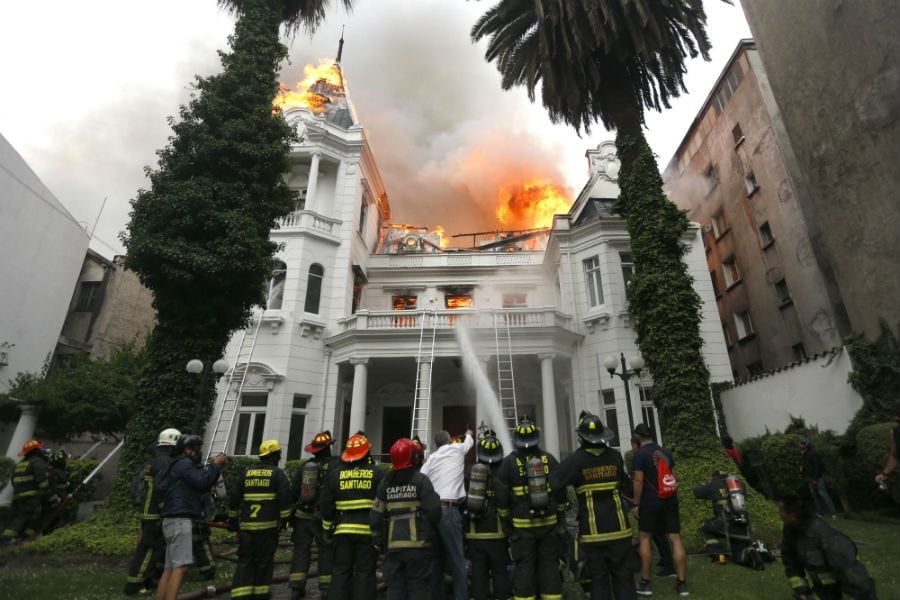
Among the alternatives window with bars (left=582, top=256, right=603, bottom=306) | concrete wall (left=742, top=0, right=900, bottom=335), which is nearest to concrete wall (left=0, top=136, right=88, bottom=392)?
window with bars (left=582, top=256, right=603, bottom=306)

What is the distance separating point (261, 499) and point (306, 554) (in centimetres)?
122

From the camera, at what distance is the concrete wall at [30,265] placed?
21656mm

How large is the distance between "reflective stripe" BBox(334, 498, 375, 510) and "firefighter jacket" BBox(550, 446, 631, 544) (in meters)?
2.09

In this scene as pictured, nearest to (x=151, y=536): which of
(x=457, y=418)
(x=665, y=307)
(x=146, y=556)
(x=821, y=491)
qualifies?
(x=146, y=556)

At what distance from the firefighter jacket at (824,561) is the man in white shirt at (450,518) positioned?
3.53 meters

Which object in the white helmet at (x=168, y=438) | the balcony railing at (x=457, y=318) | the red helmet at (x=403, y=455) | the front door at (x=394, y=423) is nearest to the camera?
the red helmet at (x=403, y=455)

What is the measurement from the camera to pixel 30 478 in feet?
30.9

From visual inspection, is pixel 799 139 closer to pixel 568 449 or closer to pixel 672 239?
pixel 672 239

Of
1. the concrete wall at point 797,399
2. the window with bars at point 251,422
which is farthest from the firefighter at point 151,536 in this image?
the concrete wall at point 797,399

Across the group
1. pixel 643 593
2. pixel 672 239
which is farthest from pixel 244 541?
pixel 672 239

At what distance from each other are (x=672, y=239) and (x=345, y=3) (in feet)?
44.8

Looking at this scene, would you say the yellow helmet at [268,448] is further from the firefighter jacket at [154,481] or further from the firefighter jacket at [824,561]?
the firefighter jacket at [824,561]

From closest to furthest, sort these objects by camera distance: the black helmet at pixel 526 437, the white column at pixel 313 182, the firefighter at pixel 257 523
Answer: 1. the black helmet at pixel 526 437
2. the firefighter at pixel 257 523
3. the white column at pixel 313 182

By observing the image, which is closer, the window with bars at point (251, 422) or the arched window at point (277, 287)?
the window with bars at point (251, 422)
